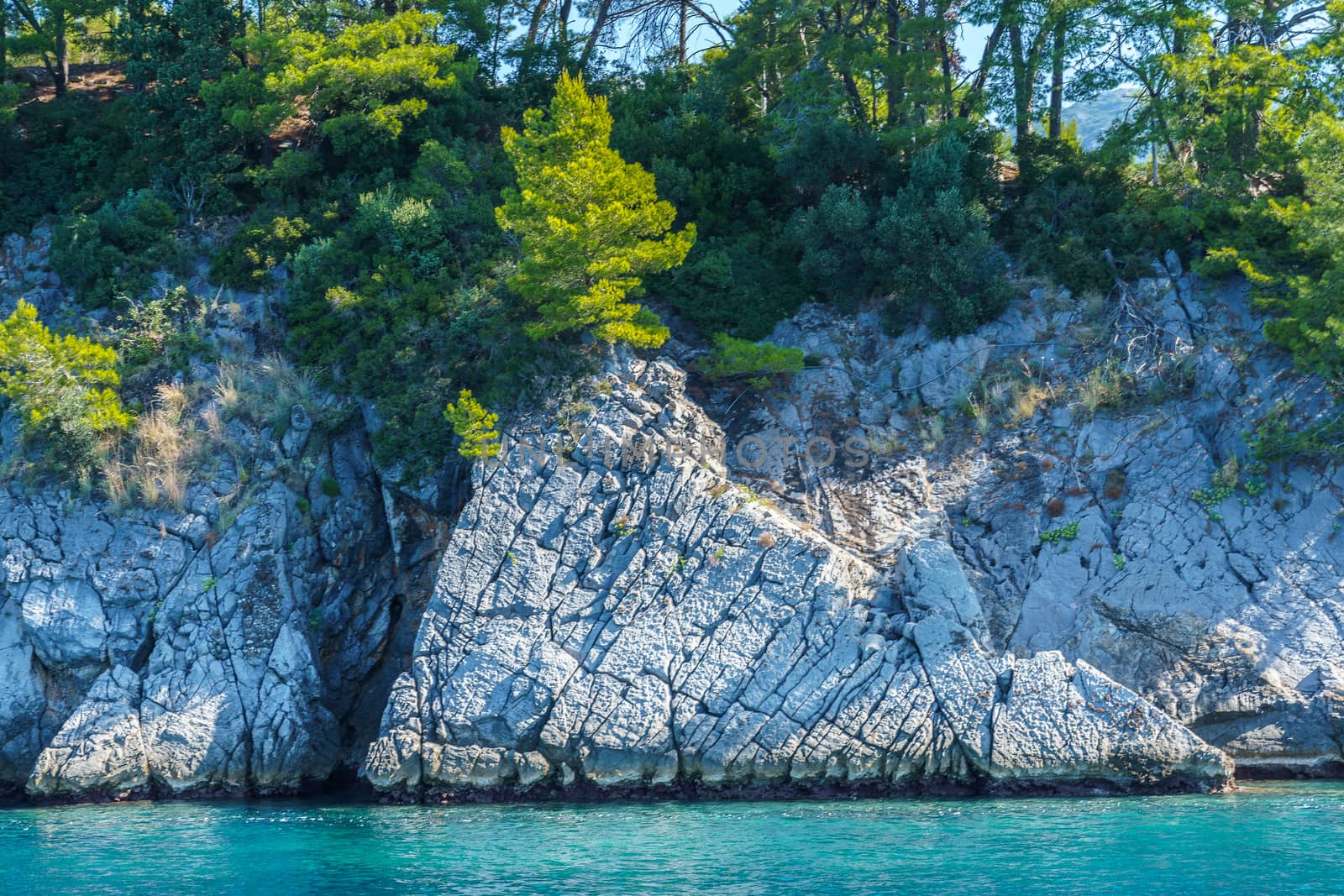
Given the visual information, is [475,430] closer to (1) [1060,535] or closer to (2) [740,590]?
(2) [740,590]

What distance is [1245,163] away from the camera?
24781 mm

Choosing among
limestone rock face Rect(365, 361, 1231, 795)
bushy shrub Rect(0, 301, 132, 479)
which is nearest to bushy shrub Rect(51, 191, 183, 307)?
bushy shrub Rect(0, 301, 132, 479)

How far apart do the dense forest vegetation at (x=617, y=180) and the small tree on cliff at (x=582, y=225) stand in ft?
0.22

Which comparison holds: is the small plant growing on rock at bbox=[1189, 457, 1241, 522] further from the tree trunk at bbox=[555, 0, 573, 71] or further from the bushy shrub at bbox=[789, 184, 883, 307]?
the tree trunk at bbox=[555, 0, 573, 71]

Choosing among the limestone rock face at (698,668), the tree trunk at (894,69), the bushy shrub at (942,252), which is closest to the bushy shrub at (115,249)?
the limestone rock face at (698,668)

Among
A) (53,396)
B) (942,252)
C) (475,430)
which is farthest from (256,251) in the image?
(942,252)

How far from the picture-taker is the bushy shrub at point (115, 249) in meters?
26.7

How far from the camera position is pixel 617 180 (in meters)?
22.5

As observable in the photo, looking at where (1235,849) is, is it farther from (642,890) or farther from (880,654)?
(642,890)

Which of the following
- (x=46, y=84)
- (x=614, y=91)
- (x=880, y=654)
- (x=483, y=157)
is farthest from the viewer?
(x=46, y=84)

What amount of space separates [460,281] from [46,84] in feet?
58.3

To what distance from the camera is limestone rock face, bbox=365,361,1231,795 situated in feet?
60.9

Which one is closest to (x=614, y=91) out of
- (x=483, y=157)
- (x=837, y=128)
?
(x=483, y=157)

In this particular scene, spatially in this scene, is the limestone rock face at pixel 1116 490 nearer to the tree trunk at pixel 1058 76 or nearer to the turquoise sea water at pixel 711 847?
the turquoise sea water at pixel 711 847
